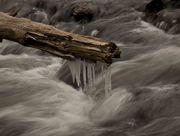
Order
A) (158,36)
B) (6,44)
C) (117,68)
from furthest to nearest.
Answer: (6,44) → (158,36) → (117,68)

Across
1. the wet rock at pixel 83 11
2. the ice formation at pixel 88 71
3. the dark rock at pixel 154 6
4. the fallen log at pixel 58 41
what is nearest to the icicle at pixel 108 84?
the ice formation at pixel 88 71

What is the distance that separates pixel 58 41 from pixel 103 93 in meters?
1.46

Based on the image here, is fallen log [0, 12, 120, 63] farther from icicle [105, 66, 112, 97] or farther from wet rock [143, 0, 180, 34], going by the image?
wet rock [143, 0, 180, 34]

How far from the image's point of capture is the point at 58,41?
5.46 m

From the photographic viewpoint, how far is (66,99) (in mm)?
6660

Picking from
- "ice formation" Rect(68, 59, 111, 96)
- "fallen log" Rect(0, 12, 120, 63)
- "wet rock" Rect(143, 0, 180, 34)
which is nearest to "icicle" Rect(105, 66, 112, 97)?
"ice formation" Rect(68, 59, 111, 96)

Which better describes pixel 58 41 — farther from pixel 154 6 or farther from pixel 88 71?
pixel 154 6

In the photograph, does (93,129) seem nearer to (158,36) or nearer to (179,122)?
(179,122)

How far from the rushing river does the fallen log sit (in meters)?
0.72

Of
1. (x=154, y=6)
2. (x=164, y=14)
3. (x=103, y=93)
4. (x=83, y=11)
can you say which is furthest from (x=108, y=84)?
(x=83, y=11)

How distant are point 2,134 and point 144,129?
1.77 meters

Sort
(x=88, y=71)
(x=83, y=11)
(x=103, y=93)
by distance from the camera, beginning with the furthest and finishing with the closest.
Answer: (x=83, y=11) < (x=103, y=93) < (x=88, y=71)

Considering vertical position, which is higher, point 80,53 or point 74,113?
point 80,53

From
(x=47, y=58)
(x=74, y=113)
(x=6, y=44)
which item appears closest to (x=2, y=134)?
(x=74, y=113)
